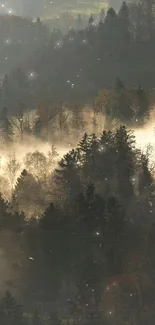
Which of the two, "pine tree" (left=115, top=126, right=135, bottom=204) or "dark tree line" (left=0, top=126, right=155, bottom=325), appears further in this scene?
"pine tree" (left=115, top=126, right=135, bottom=204)

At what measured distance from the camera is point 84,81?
106125mm

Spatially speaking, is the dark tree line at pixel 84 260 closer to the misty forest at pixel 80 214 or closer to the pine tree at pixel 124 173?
the misty forest at pixel 80 214

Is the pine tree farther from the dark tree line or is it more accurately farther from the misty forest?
the dark tree line

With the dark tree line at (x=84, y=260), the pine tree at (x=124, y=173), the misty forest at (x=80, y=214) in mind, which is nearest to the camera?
the dark tree line at (x=84, y=260)

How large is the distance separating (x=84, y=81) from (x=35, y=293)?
58.7 m

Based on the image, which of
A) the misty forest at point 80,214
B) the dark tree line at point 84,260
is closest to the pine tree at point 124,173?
the misty forest at point 80,214

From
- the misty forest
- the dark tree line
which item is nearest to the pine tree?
the misty forest

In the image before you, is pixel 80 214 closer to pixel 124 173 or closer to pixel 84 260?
pixel 84 260

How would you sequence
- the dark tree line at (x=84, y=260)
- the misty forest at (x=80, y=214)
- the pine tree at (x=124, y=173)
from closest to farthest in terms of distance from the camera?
the dark tree line at (x=84, y=260), the misty forest at (x=80, y=214), the pine tree at (x=124, y=173)

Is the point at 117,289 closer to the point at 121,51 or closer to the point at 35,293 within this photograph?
the point at 35,293

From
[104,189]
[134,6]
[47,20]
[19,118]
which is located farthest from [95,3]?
[104,189]

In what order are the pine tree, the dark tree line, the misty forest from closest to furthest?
the dark tree line < the misty forest < the pine tree

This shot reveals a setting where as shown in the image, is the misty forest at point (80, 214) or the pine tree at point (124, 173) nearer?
the misty forest at point (80, 214)

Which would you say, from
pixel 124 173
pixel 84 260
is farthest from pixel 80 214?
pixel 124 173
